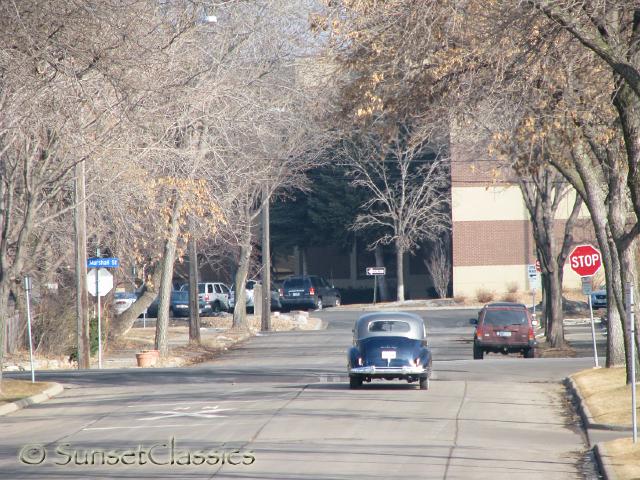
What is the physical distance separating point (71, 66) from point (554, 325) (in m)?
21.6

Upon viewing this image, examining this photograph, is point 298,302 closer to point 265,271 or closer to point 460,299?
point 460,299

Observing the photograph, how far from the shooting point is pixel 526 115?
17.5 m

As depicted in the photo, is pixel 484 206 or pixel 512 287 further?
pixel 484 206

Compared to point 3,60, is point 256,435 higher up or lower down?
lower down

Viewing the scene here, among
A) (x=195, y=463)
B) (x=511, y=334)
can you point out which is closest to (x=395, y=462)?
(x=195, y=463)

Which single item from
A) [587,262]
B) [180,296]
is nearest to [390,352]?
[587,262]

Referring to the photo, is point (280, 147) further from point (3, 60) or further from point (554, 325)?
point (3, 60)

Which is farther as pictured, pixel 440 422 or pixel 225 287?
pixel 225 287

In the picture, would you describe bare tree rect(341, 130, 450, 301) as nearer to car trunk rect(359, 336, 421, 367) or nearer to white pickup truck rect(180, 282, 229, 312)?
white pickup truck rect(180, 282, 229, 312)

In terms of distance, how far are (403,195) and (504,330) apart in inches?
1275

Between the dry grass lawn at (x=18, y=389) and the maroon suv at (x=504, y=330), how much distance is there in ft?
43.2

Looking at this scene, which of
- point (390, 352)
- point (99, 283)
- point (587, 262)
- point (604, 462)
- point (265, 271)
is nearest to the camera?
point (604, 462)

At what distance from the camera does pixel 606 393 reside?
19.1m

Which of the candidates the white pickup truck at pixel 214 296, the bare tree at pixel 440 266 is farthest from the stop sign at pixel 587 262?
the bare tree at pixel 440 266
